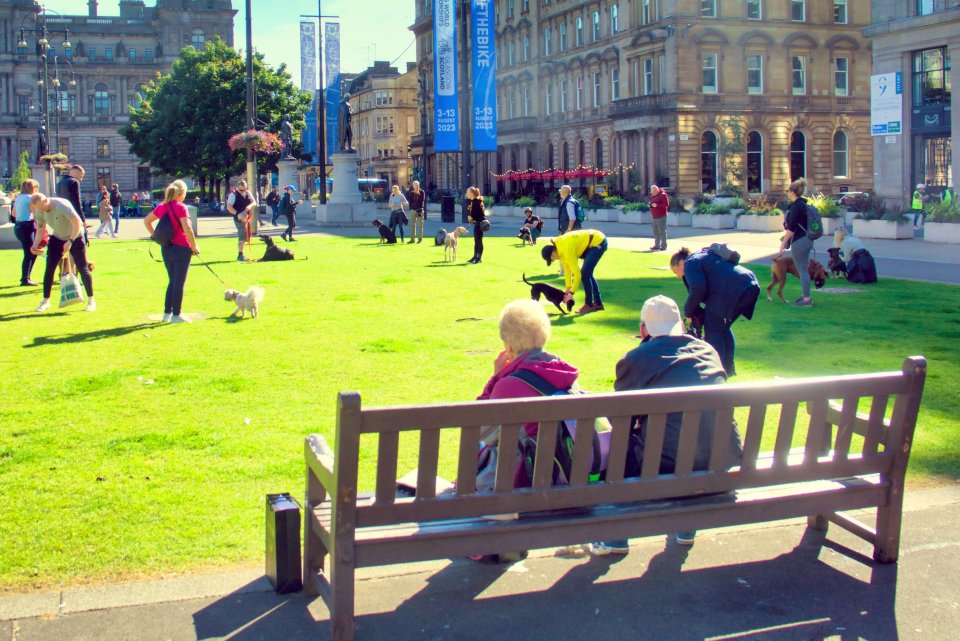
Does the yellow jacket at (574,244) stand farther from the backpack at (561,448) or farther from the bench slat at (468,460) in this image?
the bench slat at (468,460)

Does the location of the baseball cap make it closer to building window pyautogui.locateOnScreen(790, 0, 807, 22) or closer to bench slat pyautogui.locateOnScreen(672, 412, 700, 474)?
bench slat pyautogui.locateOnScreen(672, 412, 700, 474)

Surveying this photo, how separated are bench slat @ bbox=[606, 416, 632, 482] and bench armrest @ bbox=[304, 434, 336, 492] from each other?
116 centimetres

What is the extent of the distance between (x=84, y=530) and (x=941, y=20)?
40851mm

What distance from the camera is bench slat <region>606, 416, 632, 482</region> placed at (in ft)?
15.2

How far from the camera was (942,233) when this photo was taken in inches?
1113

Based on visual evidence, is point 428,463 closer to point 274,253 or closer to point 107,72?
point 274,253

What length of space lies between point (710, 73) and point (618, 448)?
189ft

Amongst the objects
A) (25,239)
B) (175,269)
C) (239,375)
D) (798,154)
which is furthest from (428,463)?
(798,154)

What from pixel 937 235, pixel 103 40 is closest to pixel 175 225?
pixel 937 235

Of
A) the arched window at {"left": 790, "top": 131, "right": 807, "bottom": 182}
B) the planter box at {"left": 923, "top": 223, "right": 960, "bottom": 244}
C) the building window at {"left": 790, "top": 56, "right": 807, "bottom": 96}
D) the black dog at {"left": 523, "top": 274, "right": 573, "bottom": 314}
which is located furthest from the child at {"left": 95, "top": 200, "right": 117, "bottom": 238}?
the building window at {"left": 790, "top": 56, "right": 807, "bottom": 96}

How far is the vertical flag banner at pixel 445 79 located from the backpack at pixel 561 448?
36961 millimetres

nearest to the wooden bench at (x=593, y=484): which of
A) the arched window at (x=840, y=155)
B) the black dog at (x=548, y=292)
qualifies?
the black dog at (x=548, y=292)

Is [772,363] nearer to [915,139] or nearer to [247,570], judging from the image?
[247,570]

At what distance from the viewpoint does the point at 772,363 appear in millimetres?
10680
